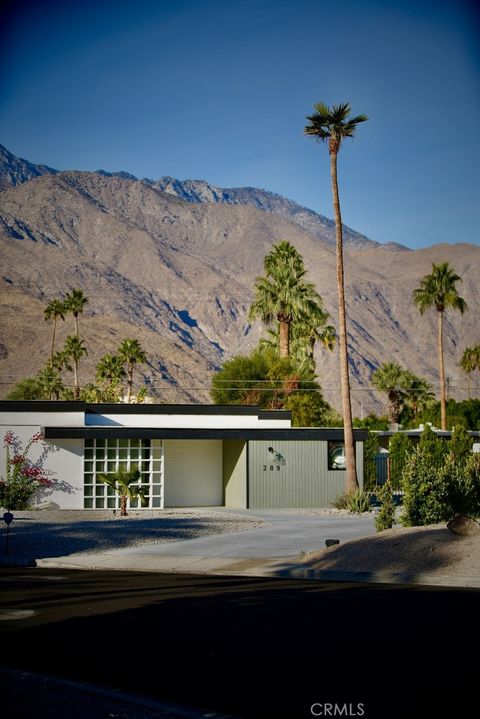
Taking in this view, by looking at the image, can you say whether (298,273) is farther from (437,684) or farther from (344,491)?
(437,684)

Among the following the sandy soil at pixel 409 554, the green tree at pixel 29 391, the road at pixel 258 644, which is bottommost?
the road at pixel 258 644

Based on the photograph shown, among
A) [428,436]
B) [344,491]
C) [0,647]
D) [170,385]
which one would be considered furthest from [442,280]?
[170,385]

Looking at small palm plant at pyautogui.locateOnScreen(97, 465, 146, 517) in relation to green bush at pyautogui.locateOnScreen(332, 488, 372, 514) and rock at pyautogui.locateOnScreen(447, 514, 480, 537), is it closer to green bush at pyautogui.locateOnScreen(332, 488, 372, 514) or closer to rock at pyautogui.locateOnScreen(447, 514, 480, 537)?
green bush at pyautogui.locateOnScreen(332, 488, 372, 514)

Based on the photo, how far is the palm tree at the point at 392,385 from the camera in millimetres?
88688

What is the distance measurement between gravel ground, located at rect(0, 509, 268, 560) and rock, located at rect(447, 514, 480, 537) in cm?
872

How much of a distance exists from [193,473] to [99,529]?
480 inches

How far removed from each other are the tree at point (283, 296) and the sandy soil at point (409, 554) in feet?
138

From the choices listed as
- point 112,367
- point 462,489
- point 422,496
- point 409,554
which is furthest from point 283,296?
point 409,554

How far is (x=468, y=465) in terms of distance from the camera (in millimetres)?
21594

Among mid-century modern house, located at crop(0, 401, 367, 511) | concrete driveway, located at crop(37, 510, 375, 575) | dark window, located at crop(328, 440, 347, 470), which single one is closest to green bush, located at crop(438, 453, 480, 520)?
concrete driveway, located at crop(37, 510, 375, 575)

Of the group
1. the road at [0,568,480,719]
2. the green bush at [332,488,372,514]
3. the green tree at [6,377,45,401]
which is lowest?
the road at [0,568,480,719]

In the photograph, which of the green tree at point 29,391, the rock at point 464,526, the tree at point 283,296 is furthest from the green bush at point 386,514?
the green tree at point 29,391

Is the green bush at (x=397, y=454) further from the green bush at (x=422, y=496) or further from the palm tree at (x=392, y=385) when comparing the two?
the palm tree at (x=392, y=385)

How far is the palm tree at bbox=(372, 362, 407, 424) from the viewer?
8869 centimetres
